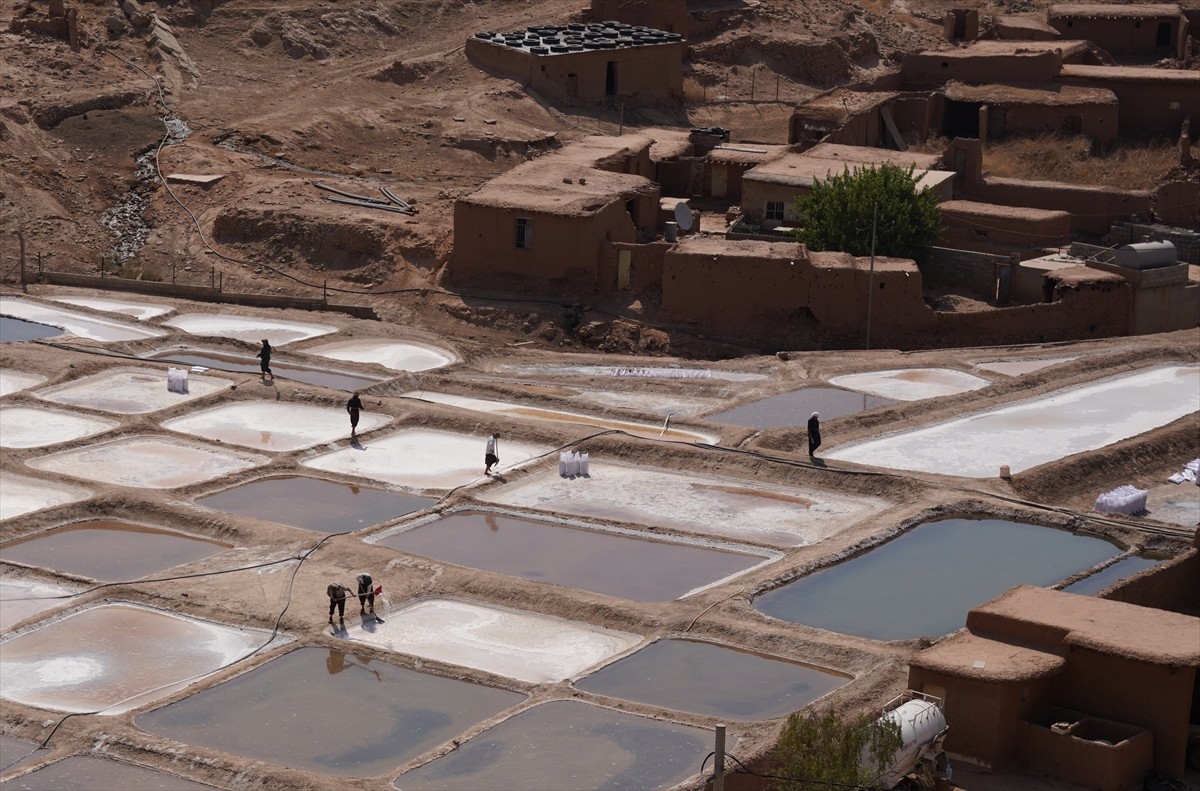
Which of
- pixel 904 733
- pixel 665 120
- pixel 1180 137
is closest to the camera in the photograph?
pixel 904 733

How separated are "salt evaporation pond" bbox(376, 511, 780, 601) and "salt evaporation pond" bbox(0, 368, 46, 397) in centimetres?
896

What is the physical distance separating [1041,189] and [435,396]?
1658 cm

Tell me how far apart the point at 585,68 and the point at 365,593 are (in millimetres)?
28213

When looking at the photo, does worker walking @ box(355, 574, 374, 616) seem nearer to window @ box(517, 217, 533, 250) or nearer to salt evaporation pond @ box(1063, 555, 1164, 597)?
salt evaporation pond @ box(1063, 555, 1164, 597)

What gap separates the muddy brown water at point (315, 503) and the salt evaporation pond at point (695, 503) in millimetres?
1180

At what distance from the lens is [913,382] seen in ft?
107

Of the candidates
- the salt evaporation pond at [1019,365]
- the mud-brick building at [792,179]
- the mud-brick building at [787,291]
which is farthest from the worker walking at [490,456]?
the mud-brick building at [792,179]

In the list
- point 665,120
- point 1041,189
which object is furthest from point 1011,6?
point 1041,189

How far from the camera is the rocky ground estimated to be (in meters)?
23.0

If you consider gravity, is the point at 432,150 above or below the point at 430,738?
above

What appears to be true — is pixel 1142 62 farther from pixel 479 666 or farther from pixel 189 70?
pixel 479 666

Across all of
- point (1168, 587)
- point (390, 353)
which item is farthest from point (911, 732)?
point (390, 353)

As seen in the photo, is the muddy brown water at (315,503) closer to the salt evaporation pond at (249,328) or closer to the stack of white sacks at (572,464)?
the stack of white sacks at (572,464)

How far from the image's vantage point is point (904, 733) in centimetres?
1856
